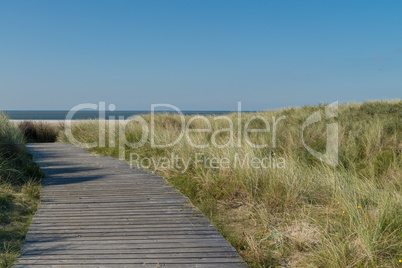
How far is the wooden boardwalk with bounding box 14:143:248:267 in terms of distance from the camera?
356cm

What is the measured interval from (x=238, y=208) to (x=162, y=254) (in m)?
1.87

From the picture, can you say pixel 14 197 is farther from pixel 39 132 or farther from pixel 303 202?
pixel 39 132

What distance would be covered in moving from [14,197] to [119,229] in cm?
225

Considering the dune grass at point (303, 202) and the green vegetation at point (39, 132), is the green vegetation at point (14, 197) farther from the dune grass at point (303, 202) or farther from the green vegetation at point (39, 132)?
the green vegetation at point (39, 132)

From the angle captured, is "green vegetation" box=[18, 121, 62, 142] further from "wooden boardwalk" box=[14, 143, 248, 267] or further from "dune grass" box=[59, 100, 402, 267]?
"wooden boardwalk" box=[14, 143, 248, 267]

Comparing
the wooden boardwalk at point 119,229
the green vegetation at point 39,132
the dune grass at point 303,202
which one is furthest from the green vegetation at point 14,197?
the green vegetation at point 39,132

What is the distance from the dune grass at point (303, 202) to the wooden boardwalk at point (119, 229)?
12.0 inches

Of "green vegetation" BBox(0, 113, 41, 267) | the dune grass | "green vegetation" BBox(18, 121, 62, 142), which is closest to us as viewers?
the dune grass

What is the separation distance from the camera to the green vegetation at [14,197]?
3.92 m

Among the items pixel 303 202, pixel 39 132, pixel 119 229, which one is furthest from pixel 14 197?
pixel 39 132

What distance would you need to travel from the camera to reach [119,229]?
14.4 feet

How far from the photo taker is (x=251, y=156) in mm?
6516

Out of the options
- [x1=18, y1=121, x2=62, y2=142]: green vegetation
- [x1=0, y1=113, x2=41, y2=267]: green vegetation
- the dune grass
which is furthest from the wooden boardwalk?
[x1=18, y1=121, x2=62, y2=142]: green vegetation

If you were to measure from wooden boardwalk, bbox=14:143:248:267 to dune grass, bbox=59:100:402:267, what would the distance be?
1.00ft
